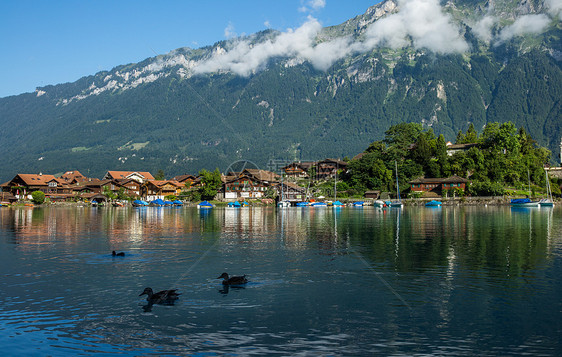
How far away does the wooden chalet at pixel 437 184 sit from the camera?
488 ft

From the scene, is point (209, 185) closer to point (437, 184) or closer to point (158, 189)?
point (158, 189)

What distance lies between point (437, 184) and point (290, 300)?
136708 millimetres

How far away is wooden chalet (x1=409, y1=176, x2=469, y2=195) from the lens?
488 feet

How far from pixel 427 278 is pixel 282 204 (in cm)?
11445

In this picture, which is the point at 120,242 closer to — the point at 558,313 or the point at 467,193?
the point at 558,313

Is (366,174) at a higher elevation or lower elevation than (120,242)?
higher

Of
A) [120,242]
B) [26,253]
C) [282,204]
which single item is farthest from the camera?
[282,204]

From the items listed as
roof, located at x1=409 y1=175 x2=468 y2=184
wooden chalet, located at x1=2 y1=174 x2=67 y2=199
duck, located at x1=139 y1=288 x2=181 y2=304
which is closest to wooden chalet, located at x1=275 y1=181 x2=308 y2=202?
roof, located at x1=409 y1=175 x2=468 y2=184

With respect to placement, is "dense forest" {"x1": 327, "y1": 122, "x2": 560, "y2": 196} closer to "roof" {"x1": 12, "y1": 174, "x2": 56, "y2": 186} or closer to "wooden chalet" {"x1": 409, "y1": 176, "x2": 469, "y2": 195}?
"wooden chalet" {"x1": 409, "y1": 176, "x2": 469, "y2": 195}

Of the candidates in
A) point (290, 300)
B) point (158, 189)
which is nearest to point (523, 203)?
point (158, 189)

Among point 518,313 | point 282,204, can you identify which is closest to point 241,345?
point 518,313

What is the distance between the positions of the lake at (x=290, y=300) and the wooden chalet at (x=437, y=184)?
4336 inches

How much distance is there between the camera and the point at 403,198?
151 metres

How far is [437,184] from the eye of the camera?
495 feet
